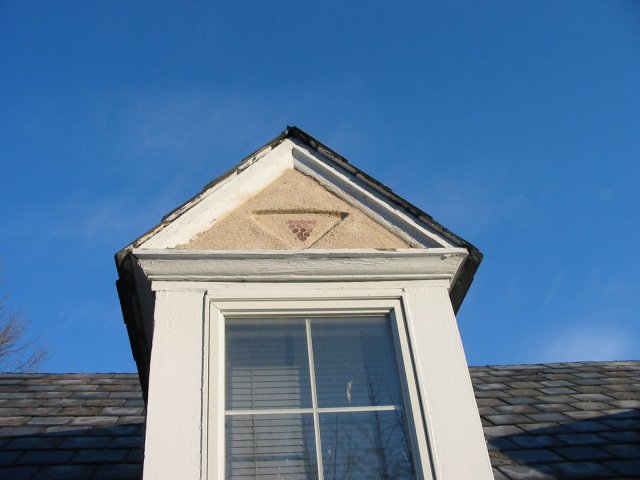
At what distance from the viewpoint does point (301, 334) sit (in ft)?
11.0

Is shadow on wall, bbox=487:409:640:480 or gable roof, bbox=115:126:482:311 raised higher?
gable roof, bbox=115:126:482:311

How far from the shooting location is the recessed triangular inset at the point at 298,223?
3.79 metres

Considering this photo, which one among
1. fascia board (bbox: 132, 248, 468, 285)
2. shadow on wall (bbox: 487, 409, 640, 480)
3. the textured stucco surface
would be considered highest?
the textured stucco surface

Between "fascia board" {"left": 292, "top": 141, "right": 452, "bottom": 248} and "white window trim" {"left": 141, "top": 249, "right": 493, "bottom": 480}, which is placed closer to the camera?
"white window trim" {"left": 141, "top": 249, "right": 493, "bottom": 480}

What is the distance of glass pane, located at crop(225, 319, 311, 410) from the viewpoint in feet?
10.3

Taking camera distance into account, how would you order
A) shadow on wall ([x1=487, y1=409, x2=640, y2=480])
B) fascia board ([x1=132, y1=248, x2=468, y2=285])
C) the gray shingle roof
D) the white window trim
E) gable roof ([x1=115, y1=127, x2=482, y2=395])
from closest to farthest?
the white window trim
fascia board ([x1=132, y1=248, x2=468, y2=285])
gable roof ([x1=115, y1=127, x2=482, y2=395])
shadow on wall ([x1=487, y1=409, x2=640, y2=480])
the gray shingle roof

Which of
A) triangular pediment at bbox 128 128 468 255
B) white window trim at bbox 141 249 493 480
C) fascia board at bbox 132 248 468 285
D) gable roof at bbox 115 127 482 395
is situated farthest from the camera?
triangular pediment at bbox 128 128 468 255

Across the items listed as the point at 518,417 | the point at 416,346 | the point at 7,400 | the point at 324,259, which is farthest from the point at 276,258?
the point at 7,400

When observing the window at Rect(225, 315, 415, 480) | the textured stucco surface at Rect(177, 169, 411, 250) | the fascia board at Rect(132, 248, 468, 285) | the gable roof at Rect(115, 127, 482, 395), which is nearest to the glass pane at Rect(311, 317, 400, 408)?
the window at Rect(225, 315, 415, 480)

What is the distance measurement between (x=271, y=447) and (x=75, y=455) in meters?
2.42

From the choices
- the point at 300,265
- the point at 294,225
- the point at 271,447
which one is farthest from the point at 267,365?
the point at 294,225

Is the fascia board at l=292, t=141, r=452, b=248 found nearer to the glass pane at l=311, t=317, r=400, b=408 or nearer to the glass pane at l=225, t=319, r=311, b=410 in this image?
the glass pane at l=311, t=317, r=400, b=408

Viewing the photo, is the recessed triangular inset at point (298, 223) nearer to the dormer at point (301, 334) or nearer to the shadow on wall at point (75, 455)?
the dormer at point (301, 334)

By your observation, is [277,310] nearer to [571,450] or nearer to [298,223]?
[298,223]
